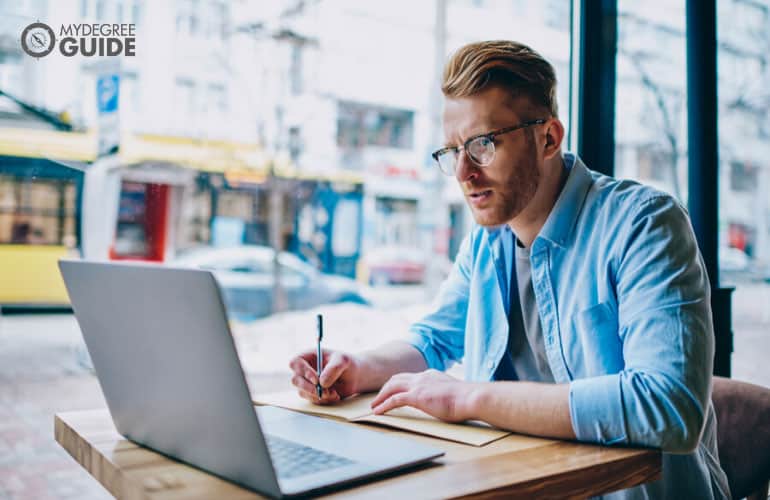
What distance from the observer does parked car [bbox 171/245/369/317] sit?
20.5 feet

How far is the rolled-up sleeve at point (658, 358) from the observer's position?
0.82m

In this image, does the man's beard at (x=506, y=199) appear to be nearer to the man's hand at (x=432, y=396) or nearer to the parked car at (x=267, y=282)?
the man's hand at (x=432, y=396)

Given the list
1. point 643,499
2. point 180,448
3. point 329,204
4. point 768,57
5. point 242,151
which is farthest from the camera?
point 329,204

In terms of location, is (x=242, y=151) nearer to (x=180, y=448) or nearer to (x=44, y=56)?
(x=44, y=56)

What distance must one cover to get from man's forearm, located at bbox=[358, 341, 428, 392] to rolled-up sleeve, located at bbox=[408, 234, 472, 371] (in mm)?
78

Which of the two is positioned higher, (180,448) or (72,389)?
(180,448)

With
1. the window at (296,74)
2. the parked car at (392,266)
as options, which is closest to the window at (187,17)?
the window at (296,74)

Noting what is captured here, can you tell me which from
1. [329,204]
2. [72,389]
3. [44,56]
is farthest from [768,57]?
[329,204]

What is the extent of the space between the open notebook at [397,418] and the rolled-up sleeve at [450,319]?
0.86ft

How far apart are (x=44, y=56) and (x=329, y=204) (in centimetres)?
459

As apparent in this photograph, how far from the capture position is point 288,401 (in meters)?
1.05

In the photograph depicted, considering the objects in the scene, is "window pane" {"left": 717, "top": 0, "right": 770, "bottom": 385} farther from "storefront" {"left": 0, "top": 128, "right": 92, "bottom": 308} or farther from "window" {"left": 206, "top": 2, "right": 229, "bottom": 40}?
"window" {"left": 206, "top": 2, "right": 229, "bottom": 40}

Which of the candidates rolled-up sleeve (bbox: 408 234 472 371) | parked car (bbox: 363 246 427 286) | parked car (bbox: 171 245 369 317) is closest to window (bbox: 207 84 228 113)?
parked car (bbox: 171 245 369 317)

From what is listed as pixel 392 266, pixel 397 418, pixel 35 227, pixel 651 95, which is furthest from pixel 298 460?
pixel 392 266
